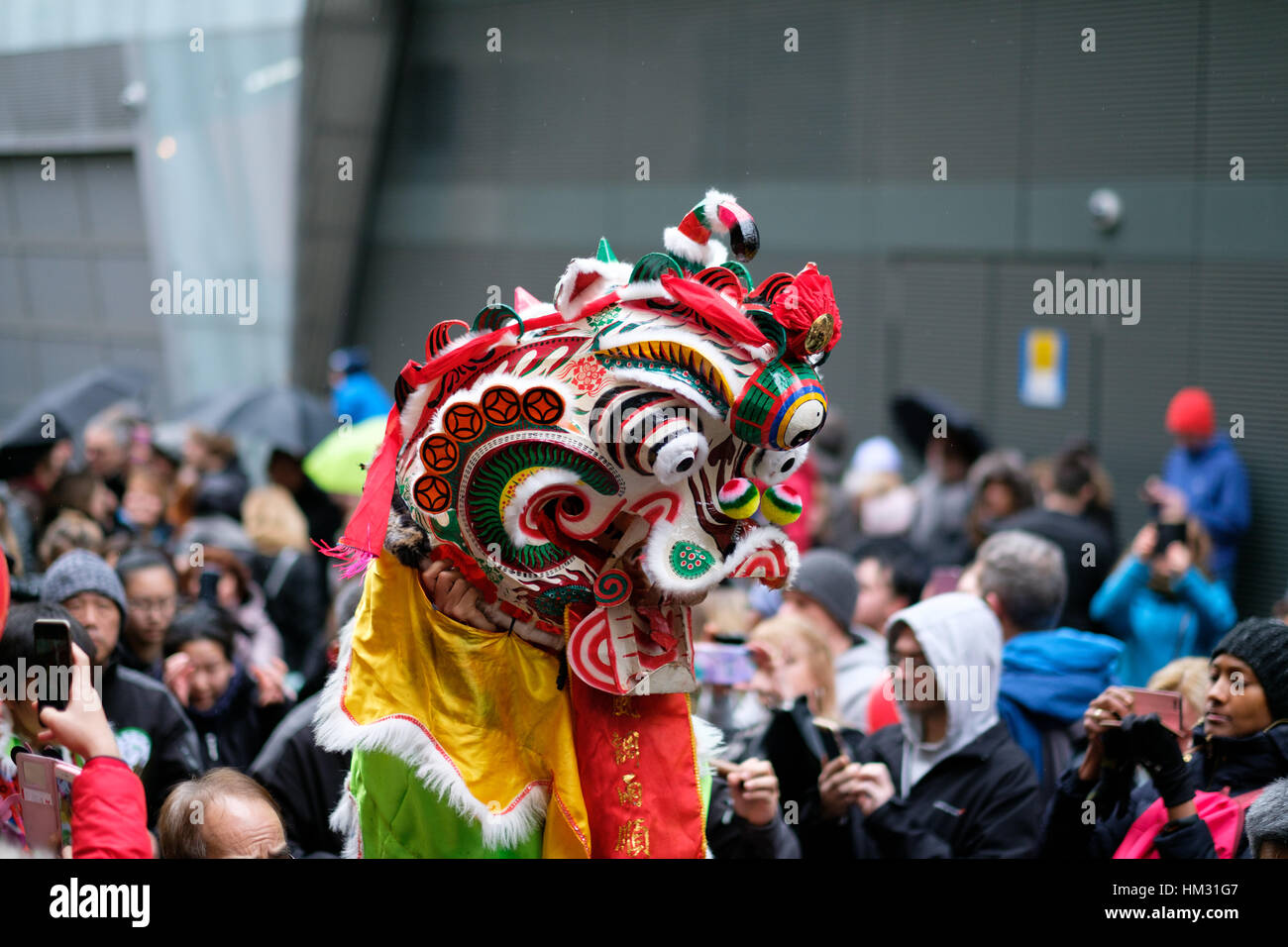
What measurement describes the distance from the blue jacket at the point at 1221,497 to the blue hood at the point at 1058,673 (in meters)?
2.93

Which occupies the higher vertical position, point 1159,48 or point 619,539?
point 1159,48

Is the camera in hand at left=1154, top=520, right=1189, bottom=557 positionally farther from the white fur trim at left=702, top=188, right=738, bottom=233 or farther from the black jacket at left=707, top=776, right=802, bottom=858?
the white fur trim at left=702, top=188, right=738, bottom=233

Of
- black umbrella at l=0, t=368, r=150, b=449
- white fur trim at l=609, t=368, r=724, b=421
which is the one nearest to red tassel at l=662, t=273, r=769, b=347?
white fur trim at l=609, t=368, r=724, b=421

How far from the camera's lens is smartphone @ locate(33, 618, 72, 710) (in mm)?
2625

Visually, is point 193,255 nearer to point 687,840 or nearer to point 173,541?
point 173,541

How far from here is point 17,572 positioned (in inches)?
196

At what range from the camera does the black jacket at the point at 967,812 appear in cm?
315

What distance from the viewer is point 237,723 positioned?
157 inches

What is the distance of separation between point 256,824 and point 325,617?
8.93 feet

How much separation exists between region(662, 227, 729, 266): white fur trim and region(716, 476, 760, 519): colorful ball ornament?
407mm

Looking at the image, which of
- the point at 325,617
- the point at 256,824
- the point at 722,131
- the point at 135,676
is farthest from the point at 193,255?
the point at 256,824

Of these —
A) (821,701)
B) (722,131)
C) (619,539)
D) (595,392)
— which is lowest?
(821,701)

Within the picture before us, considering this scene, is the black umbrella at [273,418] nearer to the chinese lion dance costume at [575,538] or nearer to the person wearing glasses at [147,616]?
the person wearing glasses at [147,616]

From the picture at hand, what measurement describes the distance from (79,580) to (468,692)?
5.59ft
